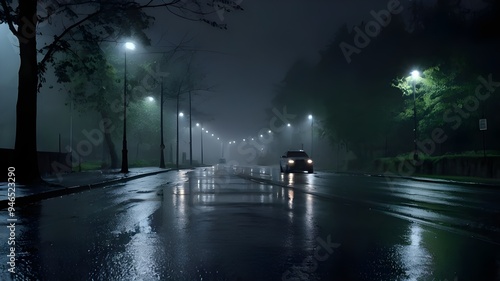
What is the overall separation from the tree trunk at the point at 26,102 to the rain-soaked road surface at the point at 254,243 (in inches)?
281

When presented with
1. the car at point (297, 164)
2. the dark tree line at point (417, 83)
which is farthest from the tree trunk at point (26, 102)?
the dark tree line at point (417, 83)

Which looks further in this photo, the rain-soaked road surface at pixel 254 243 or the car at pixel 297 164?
the car at pixel 297 164

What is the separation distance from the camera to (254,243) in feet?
25.6

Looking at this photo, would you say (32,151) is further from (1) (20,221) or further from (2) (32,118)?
(1) (20,221)

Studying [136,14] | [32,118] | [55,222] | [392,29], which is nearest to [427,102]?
[392,29]

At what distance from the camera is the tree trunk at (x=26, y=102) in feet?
65.5

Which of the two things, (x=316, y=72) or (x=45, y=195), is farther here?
(x=316, y=72)

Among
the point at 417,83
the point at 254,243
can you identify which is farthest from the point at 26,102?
the point at 417,83

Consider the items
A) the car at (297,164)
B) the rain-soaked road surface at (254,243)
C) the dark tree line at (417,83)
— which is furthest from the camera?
the car at (297,164)

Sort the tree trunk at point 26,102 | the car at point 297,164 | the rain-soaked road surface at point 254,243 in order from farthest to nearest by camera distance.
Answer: the car at point 297,164
the tree trunk at point 26,102
the rain-soaked road surface at point 254,243

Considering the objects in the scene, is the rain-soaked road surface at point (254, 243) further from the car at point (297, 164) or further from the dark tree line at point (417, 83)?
the car at point (297, 164)

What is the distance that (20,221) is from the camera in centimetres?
1058

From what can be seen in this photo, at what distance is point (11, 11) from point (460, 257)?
2050cm

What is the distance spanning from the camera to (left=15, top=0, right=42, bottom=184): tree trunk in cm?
1997
